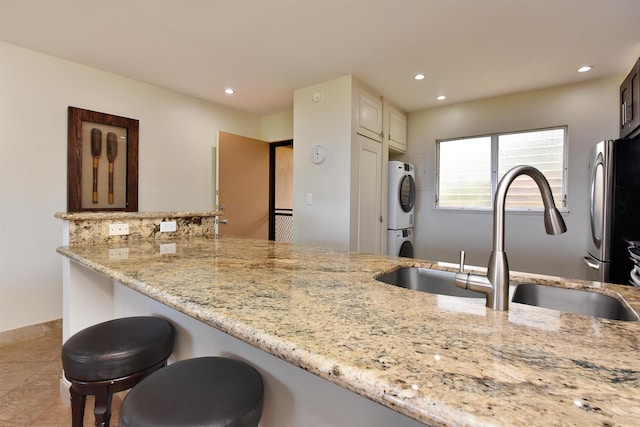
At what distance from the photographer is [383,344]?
0.54m

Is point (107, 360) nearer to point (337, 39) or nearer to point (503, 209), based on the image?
point (503, 209)

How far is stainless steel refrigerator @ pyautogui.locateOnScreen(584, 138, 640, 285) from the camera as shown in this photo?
229 centimetres

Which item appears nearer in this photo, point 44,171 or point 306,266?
point 306,266

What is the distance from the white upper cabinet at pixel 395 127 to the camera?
3.67m

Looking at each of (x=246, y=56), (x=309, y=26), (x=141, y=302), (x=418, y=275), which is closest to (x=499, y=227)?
(x=418, y=275)

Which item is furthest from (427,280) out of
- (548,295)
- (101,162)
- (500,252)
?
(101,162)

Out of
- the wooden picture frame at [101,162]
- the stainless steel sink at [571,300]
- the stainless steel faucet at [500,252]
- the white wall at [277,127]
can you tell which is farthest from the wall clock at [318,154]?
the stainless steel faucet at [500,252]

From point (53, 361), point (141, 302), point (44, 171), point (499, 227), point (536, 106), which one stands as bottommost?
point (53, 361)

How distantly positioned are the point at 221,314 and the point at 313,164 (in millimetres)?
2729

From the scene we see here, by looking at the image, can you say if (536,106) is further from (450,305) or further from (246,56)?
(450,305)

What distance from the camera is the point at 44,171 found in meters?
2.65

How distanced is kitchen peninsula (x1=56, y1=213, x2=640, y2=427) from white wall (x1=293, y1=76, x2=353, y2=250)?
5.82ft

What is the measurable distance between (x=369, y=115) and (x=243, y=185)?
6.11 ft

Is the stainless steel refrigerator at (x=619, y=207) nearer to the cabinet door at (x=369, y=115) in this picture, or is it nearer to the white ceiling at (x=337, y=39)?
the white ceiling at (x=337, y=39)
